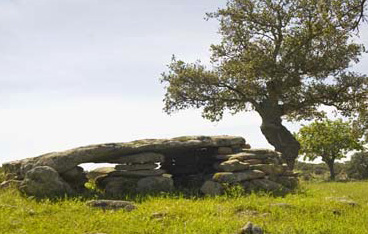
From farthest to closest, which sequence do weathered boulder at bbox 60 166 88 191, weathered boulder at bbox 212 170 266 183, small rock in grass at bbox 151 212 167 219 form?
1. weathered boulder at bbox 212 170 266 183
2. weathered boulder at bbox 60 166 88 191
3. small rock in grass at bbox 151 212 167 219

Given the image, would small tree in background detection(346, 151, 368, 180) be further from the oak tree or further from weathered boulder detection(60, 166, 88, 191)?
weathered boulder detection(60, 166, 88, 191)

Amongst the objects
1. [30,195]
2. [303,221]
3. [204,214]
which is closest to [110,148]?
[30,195]

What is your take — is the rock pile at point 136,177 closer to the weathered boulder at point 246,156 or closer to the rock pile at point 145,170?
the rock pile at point 145,170

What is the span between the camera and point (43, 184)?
15.9 metres

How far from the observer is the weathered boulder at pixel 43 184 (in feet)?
51.9

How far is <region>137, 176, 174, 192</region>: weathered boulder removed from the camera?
704 inches

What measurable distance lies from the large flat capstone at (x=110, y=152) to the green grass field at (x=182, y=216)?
74.4 inches

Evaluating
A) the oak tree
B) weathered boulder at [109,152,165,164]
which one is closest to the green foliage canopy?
the oak tree

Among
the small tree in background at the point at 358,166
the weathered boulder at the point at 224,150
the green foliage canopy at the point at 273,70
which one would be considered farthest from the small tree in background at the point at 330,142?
the weathered boulder at the point at 224,150

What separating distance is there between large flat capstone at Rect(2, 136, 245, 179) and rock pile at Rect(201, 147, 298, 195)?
123cm

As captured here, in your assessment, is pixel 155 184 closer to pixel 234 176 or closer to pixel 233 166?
pixel 234 176

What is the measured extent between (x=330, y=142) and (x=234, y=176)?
150 ft

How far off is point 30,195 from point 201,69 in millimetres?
21519

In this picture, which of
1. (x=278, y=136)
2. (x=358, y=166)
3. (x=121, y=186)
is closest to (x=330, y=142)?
(x=358, y=166)
